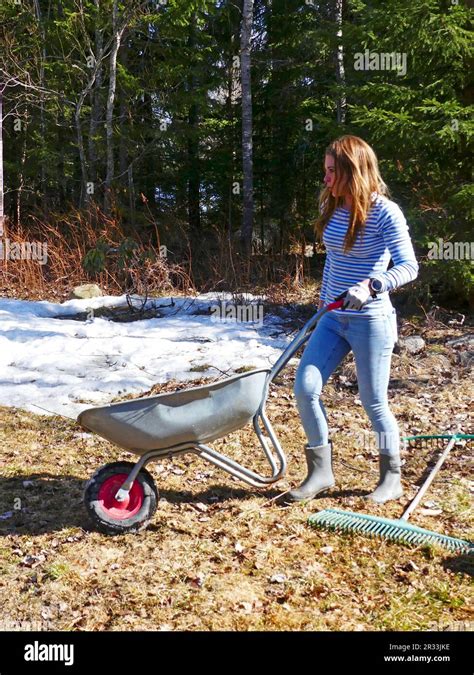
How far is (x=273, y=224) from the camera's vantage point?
58.1ft

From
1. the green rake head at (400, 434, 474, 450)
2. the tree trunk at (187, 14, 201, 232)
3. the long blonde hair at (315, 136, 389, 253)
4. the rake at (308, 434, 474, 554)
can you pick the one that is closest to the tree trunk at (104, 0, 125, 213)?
the tree trunk at (187, 14, 201, 232)

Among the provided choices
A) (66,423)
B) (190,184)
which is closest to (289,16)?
(190,184)

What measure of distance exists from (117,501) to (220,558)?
2.02 ft

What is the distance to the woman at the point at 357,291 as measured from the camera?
3.36 metres

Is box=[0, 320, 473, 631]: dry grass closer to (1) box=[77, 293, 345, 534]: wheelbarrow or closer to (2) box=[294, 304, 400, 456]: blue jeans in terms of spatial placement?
(1) box=[77, 293, 345, 534]: wheelbarrow

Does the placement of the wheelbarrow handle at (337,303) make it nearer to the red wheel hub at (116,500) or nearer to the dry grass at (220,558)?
the dry grass at (220,558)

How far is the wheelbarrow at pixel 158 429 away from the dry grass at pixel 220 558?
0.18 metres

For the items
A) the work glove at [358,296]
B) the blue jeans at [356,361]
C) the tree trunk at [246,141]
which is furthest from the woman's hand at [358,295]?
the tree trunk at [246,141]

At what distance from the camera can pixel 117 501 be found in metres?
3.52

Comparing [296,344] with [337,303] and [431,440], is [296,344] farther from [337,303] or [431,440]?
[431,440]

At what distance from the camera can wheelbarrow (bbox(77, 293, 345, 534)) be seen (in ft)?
10.7

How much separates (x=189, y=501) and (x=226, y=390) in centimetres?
103

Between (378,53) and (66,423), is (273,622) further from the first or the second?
(378,53)
